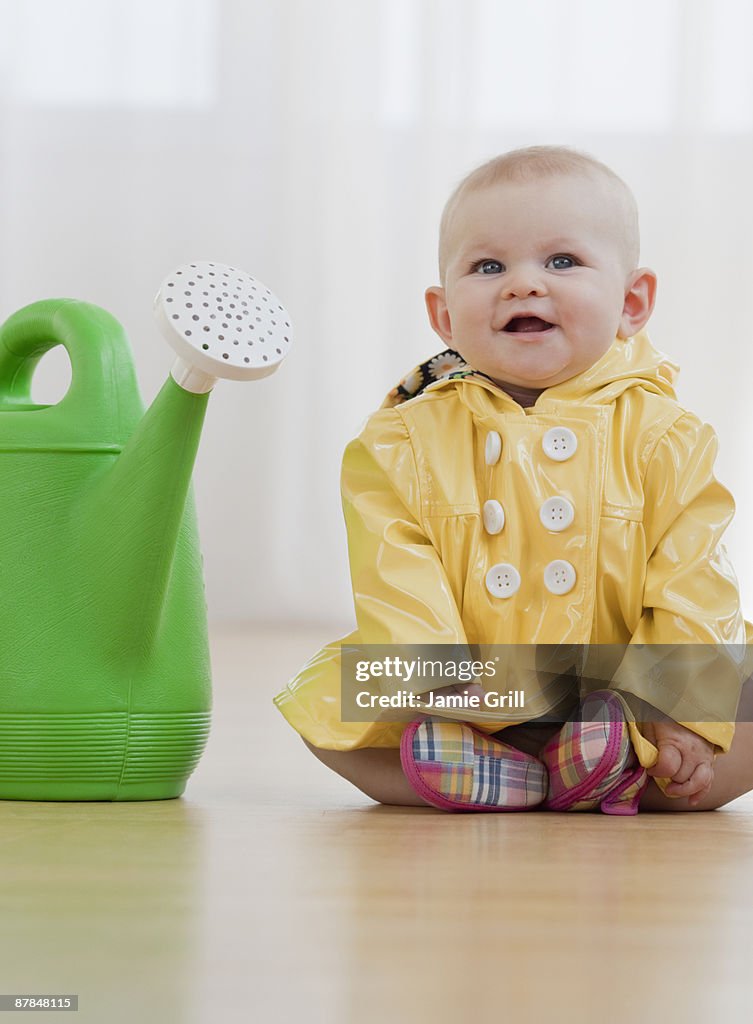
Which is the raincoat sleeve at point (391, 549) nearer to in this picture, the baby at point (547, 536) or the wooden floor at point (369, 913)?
the baby at point (547, 536)

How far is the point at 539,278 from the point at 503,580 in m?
0.20

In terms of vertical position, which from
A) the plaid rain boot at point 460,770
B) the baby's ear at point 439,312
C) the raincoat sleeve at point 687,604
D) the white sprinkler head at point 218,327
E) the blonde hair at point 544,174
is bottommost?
the plaid rain boot at point 460,770

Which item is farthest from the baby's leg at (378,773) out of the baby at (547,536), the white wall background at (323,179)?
the white wall background at (323,179)

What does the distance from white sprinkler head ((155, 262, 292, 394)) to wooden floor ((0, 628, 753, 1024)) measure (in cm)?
25

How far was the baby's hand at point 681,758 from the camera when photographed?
825 millimetres

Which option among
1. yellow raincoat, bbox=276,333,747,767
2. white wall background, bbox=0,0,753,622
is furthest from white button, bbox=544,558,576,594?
white wall background, bbox=0,0,753,622

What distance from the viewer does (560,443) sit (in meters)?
0.88

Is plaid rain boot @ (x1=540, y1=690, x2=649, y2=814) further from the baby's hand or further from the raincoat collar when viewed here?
the raincoat collar

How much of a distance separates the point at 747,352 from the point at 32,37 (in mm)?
1465

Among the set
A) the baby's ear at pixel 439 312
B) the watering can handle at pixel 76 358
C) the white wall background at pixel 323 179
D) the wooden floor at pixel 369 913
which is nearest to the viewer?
the wooden floor at pixel 369 913

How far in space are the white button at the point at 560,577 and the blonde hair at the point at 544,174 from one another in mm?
229

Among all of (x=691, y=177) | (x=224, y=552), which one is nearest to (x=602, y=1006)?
(x=224, y=552)

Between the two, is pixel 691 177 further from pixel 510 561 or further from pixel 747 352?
pixel 510 561

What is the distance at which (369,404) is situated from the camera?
264cm
